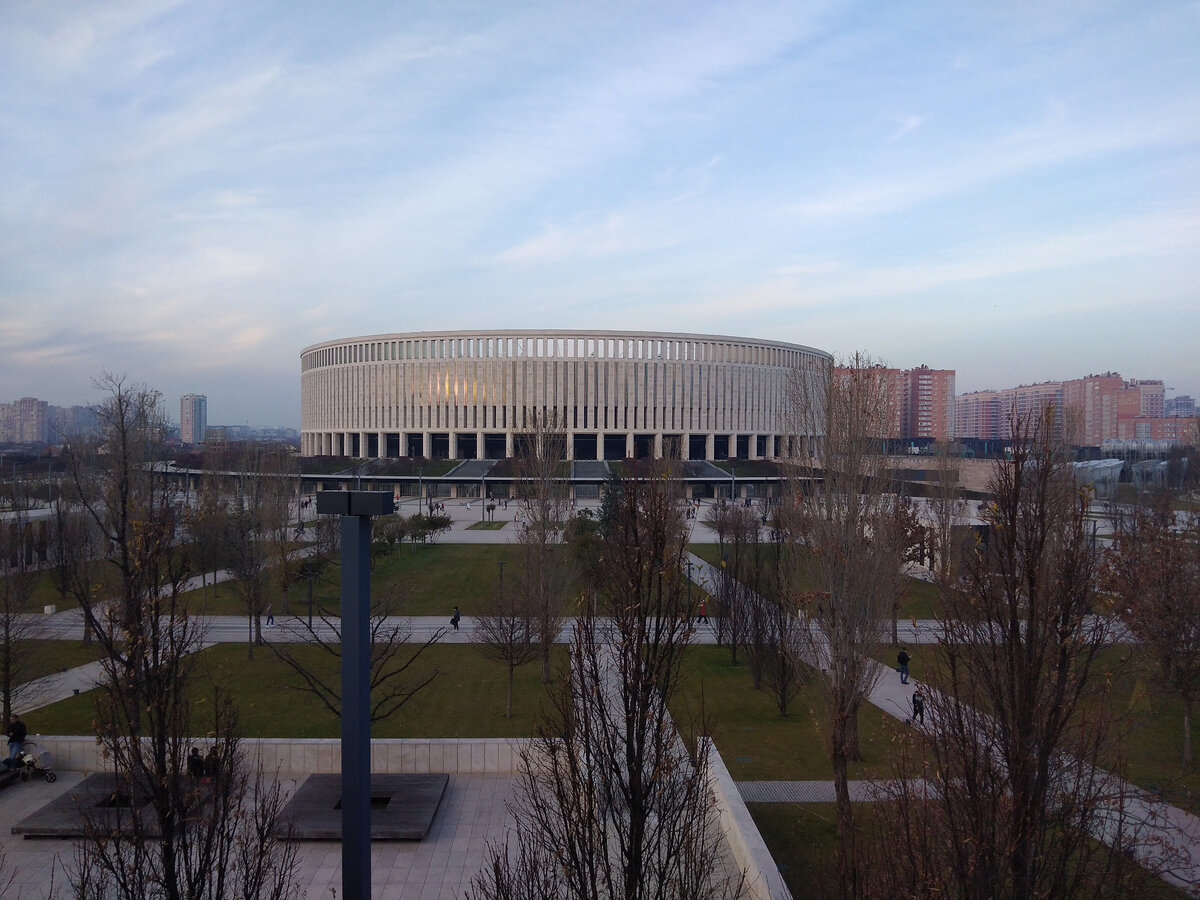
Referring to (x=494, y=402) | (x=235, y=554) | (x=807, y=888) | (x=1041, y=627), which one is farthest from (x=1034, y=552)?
(x=494, y=402)

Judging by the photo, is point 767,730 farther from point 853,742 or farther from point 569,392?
point 569,392

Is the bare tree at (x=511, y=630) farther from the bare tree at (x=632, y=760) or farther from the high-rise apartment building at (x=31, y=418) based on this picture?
the high-rise apartment building at (x=31, y=418)

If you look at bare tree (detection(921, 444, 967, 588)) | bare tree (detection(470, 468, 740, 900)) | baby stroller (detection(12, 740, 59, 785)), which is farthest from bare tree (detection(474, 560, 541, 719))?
bare tree (detection(921, 444, 967, 588))

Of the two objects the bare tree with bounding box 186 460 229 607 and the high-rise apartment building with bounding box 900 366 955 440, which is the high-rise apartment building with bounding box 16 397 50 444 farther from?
the high-rise apartment building with bounding box 900 366 955 440

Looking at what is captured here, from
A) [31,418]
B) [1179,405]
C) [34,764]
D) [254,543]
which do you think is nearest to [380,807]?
[34,764]

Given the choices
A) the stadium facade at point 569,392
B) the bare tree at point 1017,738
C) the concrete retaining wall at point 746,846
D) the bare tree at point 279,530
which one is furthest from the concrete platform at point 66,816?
the stadium facade at point 569,392

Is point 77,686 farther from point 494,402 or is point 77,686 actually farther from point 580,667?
point 494,402
